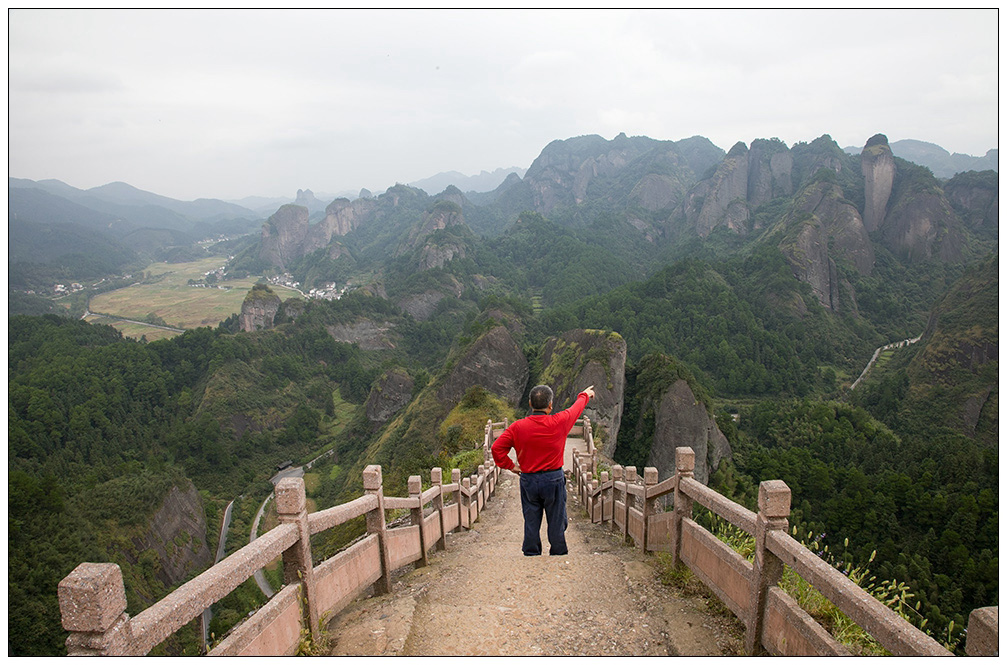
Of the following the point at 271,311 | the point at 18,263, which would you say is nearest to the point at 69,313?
the point at 18,263

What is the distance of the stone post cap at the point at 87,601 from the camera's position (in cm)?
259

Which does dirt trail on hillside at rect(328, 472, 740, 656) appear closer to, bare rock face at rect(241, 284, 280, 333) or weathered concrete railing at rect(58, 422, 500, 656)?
weathered concrete railing at rect(58, 422, 500, 656)

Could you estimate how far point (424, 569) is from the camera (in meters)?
7.22

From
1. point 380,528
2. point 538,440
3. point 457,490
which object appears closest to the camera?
point 538,440

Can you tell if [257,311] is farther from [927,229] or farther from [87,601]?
[927,229]

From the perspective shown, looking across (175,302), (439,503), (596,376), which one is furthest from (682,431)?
(175,302)

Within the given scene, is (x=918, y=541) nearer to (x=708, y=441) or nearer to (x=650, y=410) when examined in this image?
(x=708, y=441)

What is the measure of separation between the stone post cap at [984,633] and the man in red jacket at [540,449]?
10.1 feet

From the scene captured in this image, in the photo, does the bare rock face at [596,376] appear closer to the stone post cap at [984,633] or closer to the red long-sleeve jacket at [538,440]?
the red long-sleeve jacket at [538,440]

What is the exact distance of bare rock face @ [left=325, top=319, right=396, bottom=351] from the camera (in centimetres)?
9338

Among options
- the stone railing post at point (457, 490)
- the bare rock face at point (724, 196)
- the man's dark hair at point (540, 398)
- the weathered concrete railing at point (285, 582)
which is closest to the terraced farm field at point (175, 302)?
the bare rock face at point (724, 196)

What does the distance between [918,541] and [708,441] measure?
1130 cm

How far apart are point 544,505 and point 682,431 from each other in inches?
1087

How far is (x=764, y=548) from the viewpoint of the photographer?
4152 mm
